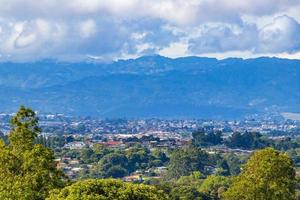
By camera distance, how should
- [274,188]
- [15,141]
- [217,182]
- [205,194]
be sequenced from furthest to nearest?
[217,182]
[205,194]
[274,188]
[15,141]

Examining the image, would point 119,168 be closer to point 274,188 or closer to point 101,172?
point 101,172

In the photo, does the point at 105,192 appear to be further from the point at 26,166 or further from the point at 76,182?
the point at 26,166

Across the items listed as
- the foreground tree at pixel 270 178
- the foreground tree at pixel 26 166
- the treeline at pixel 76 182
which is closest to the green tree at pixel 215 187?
the treeline at pixel 76 182

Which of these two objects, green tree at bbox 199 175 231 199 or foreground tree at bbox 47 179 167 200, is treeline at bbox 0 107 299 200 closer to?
foreground tree at bbox 47 179 167 200

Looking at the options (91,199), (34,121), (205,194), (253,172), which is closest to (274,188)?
(253,172)

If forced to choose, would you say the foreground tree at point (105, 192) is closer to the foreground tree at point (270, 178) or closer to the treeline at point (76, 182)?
the treeline at point (76, 182)
